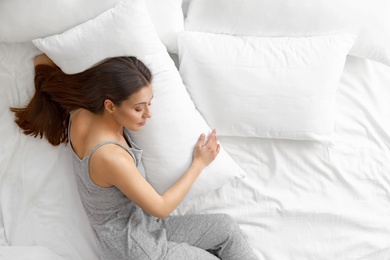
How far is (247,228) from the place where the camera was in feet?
6.14

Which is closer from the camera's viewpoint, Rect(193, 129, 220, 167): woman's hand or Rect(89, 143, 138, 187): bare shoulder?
Rect(89, 143, 138, 187): bare shoulder

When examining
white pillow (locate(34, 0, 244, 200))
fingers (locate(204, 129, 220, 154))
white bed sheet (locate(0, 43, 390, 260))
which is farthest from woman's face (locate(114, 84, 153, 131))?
white bed sheet (locate(0, 43, 390, 260))

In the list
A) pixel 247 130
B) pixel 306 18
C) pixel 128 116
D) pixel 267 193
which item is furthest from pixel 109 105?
pixel 306 18

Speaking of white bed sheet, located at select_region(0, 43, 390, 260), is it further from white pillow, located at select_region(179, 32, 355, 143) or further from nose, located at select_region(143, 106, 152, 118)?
nose, located at select_region(143, 106, 152, 118)

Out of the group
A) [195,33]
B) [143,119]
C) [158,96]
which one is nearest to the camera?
[143,119]

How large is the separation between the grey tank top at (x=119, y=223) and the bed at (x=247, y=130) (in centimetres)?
12

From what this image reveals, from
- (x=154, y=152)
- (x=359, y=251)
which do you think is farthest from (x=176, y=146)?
(x=359, y=251)

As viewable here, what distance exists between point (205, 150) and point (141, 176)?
25 centimetres

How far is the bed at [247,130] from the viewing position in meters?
1.79

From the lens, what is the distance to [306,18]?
6.09ft

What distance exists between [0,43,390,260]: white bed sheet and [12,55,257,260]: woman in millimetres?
71

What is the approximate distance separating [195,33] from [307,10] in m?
0.39

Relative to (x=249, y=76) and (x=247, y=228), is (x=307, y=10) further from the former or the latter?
(x=247, y=228)

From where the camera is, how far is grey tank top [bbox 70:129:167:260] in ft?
5.51
